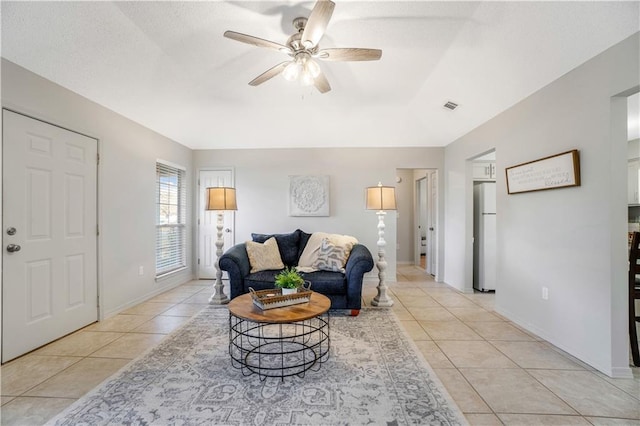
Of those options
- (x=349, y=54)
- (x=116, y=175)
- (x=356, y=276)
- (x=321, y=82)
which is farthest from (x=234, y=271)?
(x=349, y=54)

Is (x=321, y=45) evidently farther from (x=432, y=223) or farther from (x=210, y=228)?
(x=432, y=223)

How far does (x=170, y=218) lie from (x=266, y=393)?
137 inches

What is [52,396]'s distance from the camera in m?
1.77

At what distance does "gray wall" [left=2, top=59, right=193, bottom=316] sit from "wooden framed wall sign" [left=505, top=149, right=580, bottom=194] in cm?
455

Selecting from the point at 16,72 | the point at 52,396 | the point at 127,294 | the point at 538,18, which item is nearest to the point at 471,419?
the point at 52,396

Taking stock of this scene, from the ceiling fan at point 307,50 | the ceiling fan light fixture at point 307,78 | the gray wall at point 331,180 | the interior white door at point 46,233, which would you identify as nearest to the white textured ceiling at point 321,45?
the ceiling fan at point 307,50

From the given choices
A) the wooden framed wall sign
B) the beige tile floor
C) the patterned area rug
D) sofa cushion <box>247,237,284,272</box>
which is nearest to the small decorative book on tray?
the patterned area rug

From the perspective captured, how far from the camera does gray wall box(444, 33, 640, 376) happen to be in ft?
6.47

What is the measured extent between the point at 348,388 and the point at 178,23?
3062 mm

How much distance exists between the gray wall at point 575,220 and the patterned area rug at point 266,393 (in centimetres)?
135

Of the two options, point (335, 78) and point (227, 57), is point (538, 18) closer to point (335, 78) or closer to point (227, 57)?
point (335, 78)

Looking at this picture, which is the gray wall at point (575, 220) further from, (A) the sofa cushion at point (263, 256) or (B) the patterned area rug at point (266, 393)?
(A) the sofa cushion at point (263, 256)

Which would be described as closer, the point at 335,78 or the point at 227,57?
the point at 227,57

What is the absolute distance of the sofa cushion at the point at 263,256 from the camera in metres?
3.54
